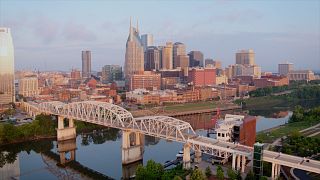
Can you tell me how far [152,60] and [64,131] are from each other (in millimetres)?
95152

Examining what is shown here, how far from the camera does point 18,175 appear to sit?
1136 inches

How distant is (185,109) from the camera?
6494 cm

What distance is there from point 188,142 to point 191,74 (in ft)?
255

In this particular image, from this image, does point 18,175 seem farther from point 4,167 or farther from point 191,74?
point 191,74

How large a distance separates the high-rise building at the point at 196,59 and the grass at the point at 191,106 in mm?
73218

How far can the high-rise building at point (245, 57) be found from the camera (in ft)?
556

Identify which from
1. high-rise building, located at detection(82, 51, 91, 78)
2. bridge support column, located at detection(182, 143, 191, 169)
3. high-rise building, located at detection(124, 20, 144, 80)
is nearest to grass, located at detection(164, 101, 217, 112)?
bridge support column, located at detection(182, 143, 191, 169)

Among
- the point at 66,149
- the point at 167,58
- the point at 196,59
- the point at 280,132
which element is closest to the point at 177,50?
the point at 167,58

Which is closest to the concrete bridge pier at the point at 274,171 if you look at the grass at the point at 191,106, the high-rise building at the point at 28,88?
the grass at the point at 191,106

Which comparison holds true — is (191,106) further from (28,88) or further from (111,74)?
(111,74)

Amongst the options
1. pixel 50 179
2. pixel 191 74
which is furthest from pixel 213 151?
pixel 191 74

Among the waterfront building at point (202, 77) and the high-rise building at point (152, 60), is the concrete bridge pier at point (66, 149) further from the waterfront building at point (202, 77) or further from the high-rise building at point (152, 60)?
the high-rise building at point (152, 60)

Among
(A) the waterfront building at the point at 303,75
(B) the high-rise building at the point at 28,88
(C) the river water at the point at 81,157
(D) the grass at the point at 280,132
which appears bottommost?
(C) the river water at the point at 81,157

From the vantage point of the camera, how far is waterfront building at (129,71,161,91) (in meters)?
94.0
